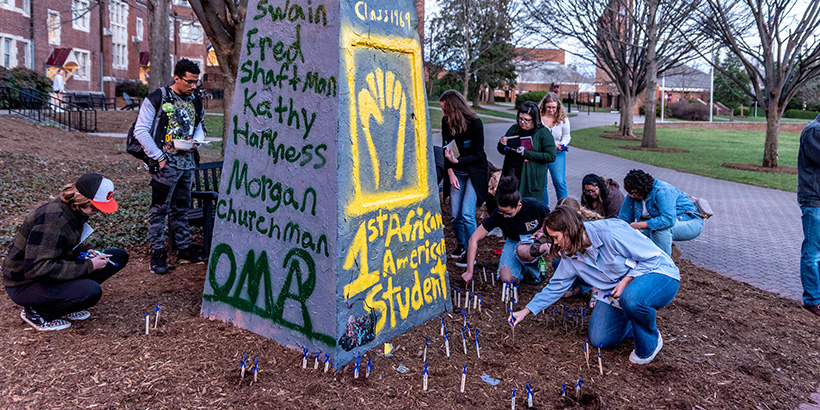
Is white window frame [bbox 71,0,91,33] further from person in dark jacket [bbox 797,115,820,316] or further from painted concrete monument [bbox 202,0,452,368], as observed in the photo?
person in dark jacket [bbox 797,115,820,316]

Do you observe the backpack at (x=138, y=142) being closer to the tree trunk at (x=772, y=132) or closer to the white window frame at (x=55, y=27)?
the tree trunk at (x=772, y=132)

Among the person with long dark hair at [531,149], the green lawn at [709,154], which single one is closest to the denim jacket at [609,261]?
the person with long dark hair at [531,149]

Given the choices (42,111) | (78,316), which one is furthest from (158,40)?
(78,316)

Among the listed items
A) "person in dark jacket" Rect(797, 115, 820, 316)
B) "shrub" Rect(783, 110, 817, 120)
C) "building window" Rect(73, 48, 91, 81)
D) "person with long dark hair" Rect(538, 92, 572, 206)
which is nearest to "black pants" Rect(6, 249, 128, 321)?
"person with long dark hair" Rect(538, 92, 572, 206)

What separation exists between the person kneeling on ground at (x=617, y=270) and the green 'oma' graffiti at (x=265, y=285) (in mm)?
1297

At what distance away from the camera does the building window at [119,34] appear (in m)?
38.0

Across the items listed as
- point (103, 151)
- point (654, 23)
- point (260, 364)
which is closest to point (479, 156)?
point (260, 364)

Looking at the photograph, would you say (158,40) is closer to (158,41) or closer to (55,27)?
(158,41)

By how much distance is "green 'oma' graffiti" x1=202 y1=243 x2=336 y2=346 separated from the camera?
149 inches

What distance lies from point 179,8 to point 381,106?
47141 millimetres

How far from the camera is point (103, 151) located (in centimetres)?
1380

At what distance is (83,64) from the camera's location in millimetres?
33906

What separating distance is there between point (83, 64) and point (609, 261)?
3652 centimetres

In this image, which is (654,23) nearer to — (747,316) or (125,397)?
(747,316)
